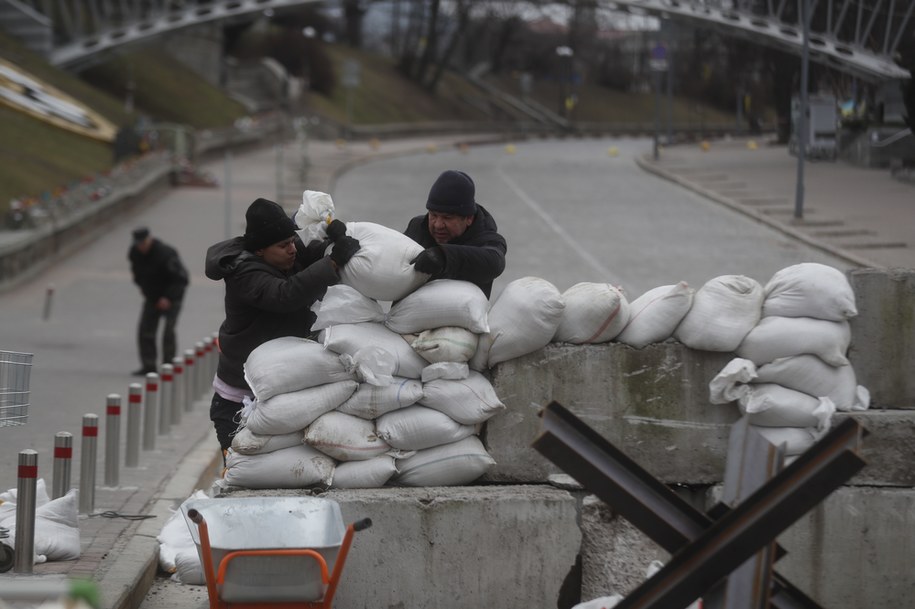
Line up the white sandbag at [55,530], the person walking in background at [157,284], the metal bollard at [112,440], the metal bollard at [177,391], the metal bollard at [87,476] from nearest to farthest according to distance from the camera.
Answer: the white sandbag at [55,530] < the metal bollard at [87,476] < the metal bollard at [112,440] < the metal bollard at [177,391] < the person walking in background at [157,284]

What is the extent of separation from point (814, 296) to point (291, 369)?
93.9 inches

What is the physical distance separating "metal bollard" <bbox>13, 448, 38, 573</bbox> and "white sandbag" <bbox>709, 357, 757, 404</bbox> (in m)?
3.18

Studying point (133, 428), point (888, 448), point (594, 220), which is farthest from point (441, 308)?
point (594, 220)

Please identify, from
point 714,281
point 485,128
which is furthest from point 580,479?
point 485,128

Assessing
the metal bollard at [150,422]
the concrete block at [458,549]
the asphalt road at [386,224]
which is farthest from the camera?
the asphalt road at [386,224]

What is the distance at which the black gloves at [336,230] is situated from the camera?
19.9 feet

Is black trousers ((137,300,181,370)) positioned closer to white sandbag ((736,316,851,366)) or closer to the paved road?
the paved road

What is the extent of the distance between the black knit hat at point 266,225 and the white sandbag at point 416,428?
975 mm

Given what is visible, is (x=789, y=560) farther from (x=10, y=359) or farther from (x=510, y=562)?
(x=10, y=359)

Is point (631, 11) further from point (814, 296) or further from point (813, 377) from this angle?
point (813, 377)

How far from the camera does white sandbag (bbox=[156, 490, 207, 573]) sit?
22.2 feet

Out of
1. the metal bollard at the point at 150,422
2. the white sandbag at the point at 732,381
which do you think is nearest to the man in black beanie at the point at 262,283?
the white sandbag at the point at 732,381

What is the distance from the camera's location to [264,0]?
183 feet

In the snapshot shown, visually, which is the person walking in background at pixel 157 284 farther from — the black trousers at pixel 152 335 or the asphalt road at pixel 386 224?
the asphalt road at pixel 386 224
